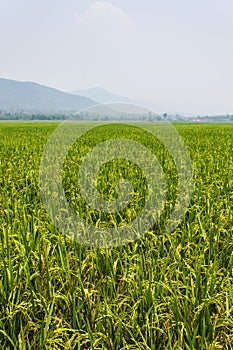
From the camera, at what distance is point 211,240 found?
331 cm

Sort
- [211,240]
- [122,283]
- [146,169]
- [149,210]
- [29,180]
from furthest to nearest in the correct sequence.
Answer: [146,169] < [29,180] < [149,210] < [211,240] < [122,283]

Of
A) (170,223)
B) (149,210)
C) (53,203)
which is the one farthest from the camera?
(53,203)

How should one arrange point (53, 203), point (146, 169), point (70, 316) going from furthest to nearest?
point (146, 169) < point (53, 203) < point (70, 316)

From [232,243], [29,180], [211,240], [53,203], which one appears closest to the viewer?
[232,243]

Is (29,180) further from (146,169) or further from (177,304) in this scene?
(177,304)

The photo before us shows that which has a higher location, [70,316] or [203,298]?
[203,298]

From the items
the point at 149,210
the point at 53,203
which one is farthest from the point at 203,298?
the point at 53,203

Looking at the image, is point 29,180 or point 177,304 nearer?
point 177,304

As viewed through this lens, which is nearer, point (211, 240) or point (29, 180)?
point (211, 240)

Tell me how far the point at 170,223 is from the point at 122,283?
4.16 ft

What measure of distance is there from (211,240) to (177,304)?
129 centimetres

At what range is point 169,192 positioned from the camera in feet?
16.1

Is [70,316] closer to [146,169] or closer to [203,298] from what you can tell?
[203,298]

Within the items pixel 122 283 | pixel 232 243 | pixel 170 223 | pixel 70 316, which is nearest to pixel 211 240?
pixel 232 243
